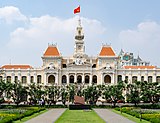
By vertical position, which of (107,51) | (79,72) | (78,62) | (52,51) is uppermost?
(52,51)

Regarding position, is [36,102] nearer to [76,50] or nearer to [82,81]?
[82,81]

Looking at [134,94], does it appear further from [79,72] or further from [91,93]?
[79,72]

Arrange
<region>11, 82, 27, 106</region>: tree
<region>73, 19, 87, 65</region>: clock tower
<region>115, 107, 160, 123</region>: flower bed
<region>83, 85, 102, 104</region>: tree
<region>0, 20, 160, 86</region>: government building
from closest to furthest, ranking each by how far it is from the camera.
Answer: <region>115, 107, 160, 123</region>: flower bed → <region>11, 82, 27, 106</region>: tree → <region>83, 85, 102, 104</region>: tree → <region>0, 20, 160, 86</region>: government building → <region>73, 19, 87, 65</region>: clock tower

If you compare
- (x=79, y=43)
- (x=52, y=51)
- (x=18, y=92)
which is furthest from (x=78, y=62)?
(x=18, y=92)

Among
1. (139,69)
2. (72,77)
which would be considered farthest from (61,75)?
(139,69)

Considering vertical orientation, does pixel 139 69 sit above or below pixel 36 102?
above

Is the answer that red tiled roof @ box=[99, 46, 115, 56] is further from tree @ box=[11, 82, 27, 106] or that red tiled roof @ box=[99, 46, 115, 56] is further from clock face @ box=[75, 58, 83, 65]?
tree @ box=[11, 82, 27, 106]

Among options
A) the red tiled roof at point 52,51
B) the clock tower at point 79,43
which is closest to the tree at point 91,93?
the red tiled roof at point 52,51

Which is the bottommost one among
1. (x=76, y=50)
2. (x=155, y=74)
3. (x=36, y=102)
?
(x=36, y=102)

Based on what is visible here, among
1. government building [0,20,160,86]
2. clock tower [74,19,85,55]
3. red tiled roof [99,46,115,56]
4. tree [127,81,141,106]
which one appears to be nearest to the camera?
tree [127,81,141,106]

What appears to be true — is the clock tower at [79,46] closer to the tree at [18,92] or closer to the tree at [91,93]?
the tree at [91,93]

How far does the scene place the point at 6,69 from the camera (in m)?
100

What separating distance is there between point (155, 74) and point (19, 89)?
45333mm

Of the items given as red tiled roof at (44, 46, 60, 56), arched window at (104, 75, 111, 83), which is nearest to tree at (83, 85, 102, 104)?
arched window at (104, 75, 111, 83)
